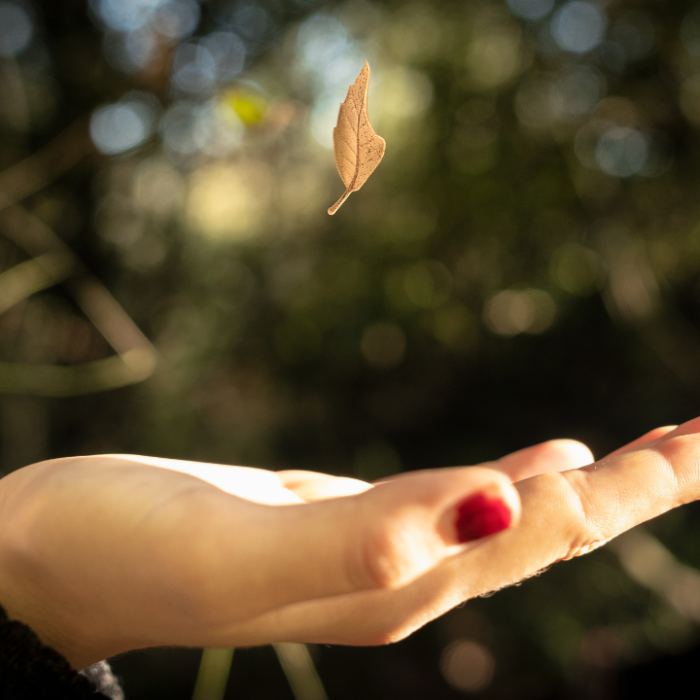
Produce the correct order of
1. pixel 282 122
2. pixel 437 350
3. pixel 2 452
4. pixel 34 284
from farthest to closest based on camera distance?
pixel 437 350
pixel 2 452
pixel 34 284
pixel 282 122

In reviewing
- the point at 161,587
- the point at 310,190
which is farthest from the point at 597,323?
the point at 161,587

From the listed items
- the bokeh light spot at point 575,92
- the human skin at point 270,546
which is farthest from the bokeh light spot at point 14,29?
the bokeh light spot at point 575,92

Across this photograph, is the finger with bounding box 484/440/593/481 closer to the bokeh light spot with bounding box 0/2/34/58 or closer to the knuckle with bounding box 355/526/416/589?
the knuckle with bounding box 355/526/416/589

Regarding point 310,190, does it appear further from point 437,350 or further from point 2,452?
point 2,452

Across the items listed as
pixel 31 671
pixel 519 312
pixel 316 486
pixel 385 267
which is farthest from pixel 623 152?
pixel 31 671

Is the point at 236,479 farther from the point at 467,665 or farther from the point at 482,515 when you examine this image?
the point at 467,665

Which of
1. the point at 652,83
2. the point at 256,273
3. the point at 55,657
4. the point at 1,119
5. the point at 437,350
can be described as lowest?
the point at 437,350

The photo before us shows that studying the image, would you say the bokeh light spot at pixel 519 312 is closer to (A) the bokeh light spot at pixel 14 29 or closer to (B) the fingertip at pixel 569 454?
(B) the fingertip at pixel 569 454
